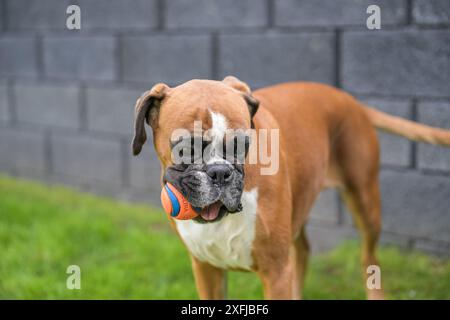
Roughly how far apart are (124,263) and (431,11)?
2801 millimetres

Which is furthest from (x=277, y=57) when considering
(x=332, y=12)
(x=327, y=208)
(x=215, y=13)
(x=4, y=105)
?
(x=4, y=105)

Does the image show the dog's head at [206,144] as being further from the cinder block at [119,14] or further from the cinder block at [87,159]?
the cinder block at [87,159]

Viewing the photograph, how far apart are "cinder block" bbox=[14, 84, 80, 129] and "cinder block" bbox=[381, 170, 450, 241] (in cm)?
342

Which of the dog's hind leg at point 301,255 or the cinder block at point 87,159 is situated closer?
the dog's hind leg at point 301,255

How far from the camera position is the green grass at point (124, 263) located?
4234 mm

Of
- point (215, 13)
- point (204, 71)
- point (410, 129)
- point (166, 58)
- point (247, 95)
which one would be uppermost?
point (215, 13)

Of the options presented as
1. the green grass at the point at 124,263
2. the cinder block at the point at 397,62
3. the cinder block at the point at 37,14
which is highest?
the cinder block at the point at 37,14

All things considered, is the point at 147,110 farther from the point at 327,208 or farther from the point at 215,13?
the point at 215,13

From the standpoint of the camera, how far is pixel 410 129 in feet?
13.2

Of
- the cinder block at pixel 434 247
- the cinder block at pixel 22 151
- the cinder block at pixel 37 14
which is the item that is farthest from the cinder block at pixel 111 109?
the cinder block at pixel 434 247

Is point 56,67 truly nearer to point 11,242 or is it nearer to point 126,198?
point 126,198

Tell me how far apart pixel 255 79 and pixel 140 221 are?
1.71m

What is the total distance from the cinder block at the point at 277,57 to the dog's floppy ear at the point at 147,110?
2151 millimetres

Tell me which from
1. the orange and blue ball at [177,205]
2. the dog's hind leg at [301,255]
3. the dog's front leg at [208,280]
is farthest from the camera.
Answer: the dog's hind leg at [301,255]
